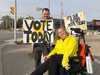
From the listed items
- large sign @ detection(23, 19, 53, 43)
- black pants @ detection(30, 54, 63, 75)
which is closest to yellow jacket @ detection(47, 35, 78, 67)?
black pants @ detection(30, 54, 63, 75)

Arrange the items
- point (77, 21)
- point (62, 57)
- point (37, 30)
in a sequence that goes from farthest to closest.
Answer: point (77, 21)
point (37, 30)
point (62, 57)

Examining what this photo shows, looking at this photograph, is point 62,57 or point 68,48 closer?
point 68,48

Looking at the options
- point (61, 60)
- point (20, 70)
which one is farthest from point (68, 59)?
point (20, 70)

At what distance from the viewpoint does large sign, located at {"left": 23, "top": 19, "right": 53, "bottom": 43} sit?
284cm

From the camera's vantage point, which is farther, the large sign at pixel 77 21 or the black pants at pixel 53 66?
the large sign at pixel 77 21

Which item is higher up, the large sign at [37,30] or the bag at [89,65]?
the large sign at [37,30]

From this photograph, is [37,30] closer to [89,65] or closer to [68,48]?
[68,48]

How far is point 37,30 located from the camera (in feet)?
9.45

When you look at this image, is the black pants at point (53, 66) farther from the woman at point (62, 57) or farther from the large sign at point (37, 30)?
the large sign at point (37, 30)

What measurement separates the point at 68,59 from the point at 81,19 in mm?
2457

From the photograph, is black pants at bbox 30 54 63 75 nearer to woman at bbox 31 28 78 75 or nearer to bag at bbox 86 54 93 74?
woman at bbox 31 28 78 75

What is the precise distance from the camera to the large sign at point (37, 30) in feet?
9.32

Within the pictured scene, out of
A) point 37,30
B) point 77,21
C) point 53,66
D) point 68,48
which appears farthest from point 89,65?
point 77,21

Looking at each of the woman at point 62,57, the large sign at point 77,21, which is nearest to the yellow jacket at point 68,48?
the woman at point 62,57
